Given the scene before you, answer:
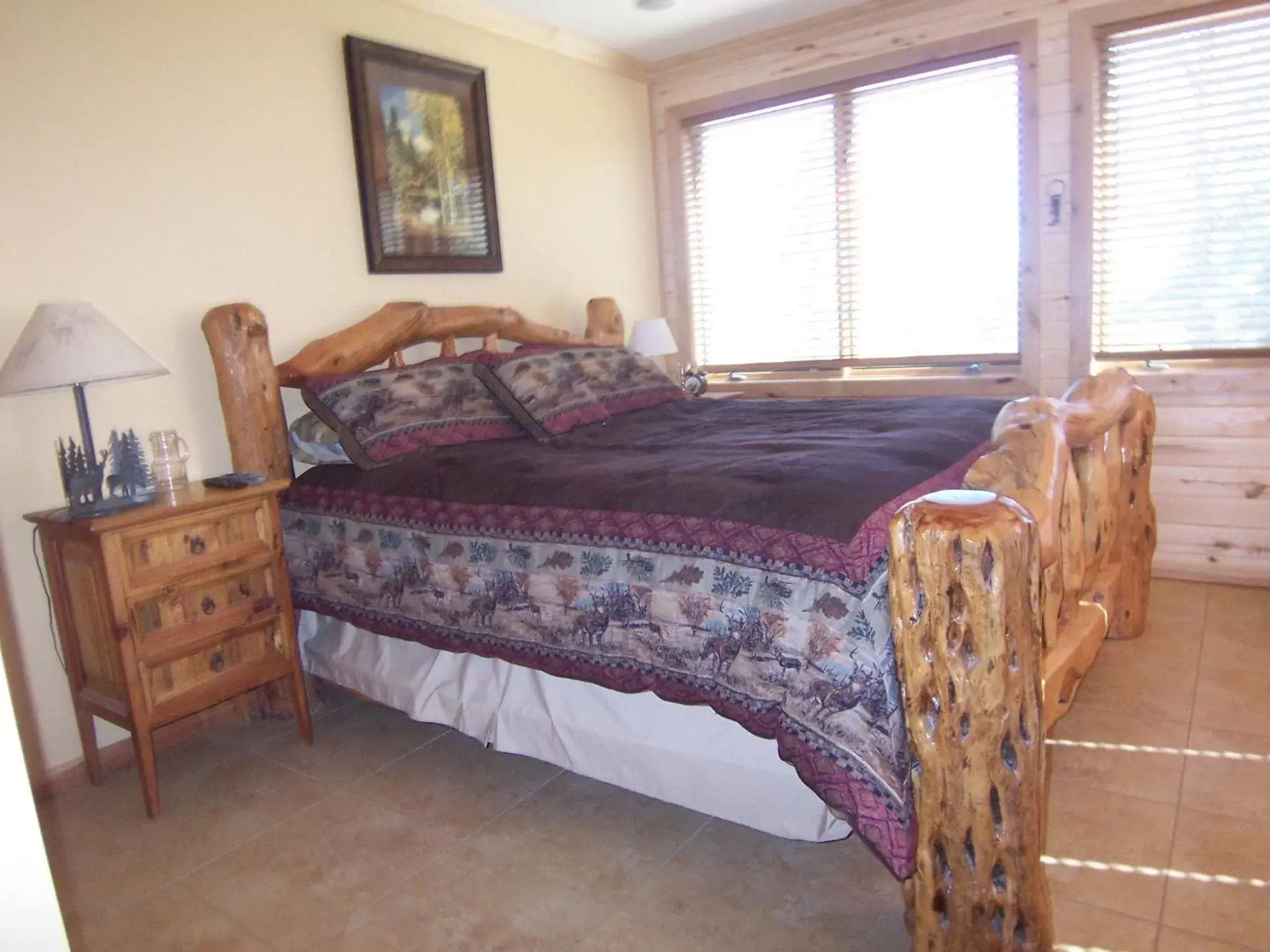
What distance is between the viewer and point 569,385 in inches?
124

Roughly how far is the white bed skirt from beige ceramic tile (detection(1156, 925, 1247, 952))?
1.85 ft

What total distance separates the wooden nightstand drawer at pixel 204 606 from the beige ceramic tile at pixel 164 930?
629 millimetres

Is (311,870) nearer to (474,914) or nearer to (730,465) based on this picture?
(474,914)

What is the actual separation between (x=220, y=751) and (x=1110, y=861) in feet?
7.67

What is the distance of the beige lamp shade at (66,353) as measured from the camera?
2.11m

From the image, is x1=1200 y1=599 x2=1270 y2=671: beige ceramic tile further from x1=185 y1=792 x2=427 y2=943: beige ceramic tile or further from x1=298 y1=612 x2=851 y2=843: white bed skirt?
x1=185 y1=792 x2=427 y2=943: beige ceramic tile

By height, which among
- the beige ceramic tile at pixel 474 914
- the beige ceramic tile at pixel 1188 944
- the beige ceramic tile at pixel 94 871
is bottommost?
the beige ceramic tile at pixel 474 914

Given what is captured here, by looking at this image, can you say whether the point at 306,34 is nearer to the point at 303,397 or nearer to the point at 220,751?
the point at 303,397

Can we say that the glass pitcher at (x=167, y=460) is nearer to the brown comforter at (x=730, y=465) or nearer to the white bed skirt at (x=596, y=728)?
the brown comforter at (x=730, y=465)

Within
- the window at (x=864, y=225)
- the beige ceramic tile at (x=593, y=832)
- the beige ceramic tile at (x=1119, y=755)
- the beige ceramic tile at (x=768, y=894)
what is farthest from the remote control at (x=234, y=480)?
the window at (x=864, y=225)

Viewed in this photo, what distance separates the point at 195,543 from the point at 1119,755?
2437mm

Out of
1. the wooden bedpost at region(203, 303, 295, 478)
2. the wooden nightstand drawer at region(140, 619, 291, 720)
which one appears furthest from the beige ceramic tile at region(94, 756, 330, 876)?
the wooden bedpost at region(203, 303, 295, 478)

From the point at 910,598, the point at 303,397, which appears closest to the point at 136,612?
the point at 303,397

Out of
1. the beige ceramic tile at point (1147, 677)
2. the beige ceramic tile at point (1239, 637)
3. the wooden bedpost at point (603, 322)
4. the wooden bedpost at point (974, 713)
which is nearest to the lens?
the wooden bedpost at point (974, 713)
